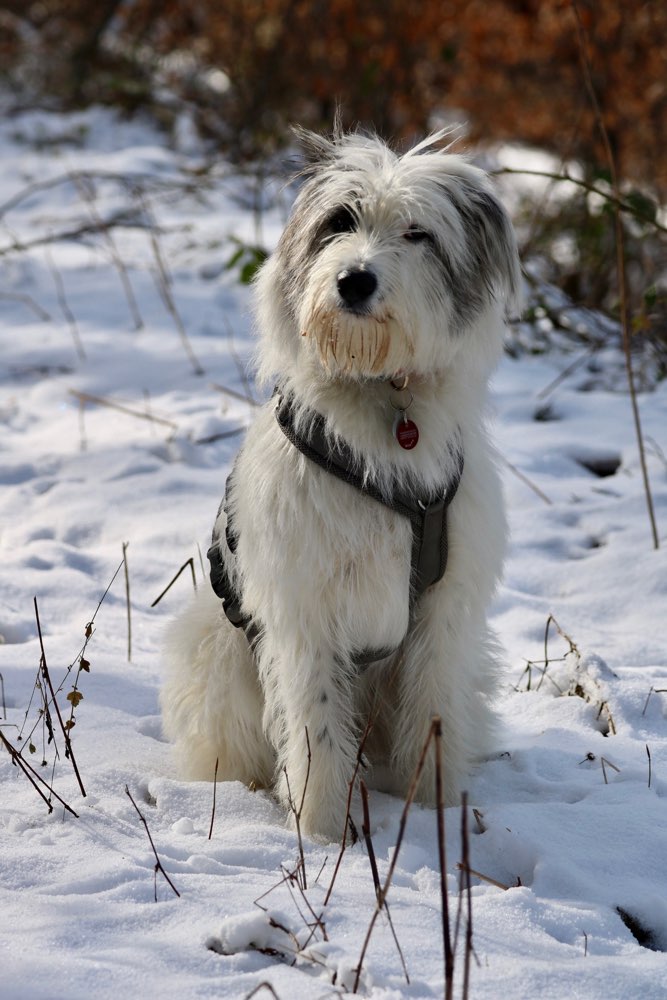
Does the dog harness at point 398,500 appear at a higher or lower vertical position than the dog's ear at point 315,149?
lower

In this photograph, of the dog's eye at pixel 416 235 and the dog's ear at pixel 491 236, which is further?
the dog's ear at pixel 491 236

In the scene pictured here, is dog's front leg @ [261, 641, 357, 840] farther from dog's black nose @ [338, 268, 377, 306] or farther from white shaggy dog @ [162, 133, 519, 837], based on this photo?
dog's black nose @ [338, 268, 377, 306]

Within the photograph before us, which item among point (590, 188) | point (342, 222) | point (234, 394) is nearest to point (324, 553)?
point (342, 222)

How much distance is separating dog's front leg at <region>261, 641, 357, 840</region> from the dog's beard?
756 mm

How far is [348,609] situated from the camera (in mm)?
2893

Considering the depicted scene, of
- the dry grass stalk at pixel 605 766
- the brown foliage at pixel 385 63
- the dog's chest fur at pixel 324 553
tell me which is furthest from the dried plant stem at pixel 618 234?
the brown foliage at pixel 385 63

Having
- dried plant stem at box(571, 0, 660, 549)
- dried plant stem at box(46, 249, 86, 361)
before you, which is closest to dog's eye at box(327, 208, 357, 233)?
dried plant stem at box(571, 0, 660, 549)

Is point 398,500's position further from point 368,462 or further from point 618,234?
point 618,234

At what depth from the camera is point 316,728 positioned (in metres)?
3.01

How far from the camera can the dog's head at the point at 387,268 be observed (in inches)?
104

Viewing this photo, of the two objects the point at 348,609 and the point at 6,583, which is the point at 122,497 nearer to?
the point at 6,583

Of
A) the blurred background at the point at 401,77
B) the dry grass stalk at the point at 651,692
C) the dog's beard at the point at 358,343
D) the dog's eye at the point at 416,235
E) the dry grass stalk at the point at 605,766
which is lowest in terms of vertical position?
the dry grass stalk at the point at 605,766

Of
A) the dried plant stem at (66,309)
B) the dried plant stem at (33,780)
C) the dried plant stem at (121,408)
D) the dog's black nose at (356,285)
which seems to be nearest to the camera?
the dog's black nose at (356,285)

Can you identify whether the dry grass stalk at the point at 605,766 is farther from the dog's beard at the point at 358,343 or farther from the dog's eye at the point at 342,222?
the dog's eye at the point at 342,222
